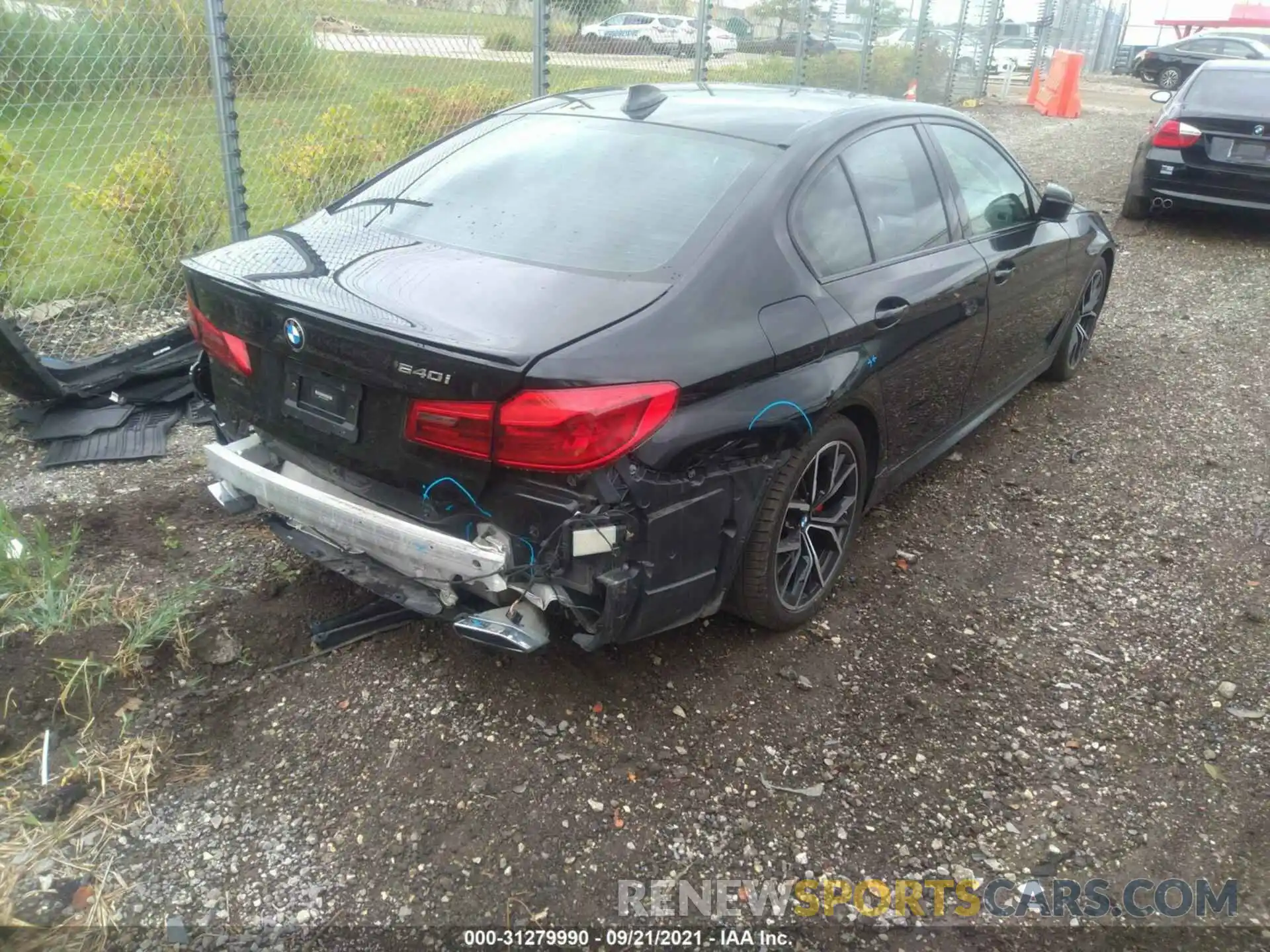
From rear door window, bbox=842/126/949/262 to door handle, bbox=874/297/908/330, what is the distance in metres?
0.17

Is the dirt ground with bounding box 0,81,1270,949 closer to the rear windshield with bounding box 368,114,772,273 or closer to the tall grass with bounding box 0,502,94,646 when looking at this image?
the tall grass with bounding box 0,502,94,646

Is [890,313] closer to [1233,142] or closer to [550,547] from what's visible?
[550,547]

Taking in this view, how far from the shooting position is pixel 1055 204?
4.36 metres

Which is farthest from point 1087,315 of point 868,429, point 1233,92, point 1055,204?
point 1233,92

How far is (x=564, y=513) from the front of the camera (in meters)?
2.33

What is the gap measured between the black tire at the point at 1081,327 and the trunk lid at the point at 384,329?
368 cm

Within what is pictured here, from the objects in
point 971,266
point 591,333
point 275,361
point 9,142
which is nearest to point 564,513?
point 591,333

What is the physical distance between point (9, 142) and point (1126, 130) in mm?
16431

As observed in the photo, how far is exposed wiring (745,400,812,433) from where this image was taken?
8.62 feet

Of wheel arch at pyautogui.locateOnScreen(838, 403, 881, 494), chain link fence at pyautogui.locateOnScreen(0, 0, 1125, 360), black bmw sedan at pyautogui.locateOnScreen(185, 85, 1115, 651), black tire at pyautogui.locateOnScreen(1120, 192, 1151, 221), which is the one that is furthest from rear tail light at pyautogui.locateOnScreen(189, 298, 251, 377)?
black tire at pyautogui.locateOnScreen(1120, 192, 1151, 221)

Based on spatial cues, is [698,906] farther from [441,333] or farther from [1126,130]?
[1126,130]

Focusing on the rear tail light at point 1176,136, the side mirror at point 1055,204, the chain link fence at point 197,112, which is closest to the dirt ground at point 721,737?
the side mirror at point 1055,204

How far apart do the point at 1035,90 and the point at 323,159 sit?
17666 mm

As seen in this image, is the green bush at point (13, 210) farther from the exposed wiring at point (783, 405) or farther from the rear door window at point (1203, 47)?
the rear door window at point (1203, 47)
